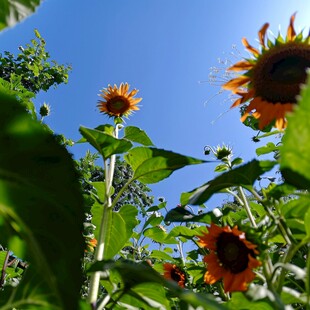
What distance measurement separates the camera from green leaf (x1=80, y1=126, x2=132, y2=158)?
930mm

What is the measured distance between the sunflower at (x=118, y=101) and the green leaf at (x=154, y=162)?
81 centimetres

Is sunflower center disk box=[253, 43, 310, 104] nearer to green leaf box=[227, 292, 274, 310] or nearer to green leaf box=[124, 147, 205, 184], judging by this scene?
green leaf box=[124, 147, 205, 184]

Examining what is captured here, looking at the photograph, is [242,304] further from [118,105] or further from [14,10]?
[118,105]

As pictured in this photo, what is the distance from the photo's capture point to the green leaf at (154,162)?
2.78ft

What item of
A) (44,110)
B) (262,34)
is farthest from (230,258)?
(44,110)

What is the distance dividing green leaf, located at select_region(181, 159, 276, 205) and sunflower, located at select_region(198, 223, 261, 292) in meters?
0.10

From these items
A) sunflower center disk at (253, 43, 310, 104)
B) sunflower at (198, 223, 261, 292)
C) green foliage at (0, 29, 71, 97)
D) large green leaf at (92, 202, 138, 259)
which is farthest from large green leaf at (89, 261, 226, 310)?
green foliage at (0, 29, 71, 97)

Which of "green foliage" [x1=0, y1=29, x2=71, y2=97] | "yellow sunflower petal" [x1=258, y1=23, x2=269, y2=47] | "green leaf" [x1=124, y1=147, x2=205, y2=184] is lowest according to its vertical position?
"green leaf" [x1=124, y1=147, x2=205, y2=184]

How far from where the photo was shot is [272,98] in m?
0.90

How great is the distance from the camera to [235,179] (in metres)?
0.72

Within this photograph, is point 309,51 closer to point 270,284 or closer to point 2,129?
point 270,284

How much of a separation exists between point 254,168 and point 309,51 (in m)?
0.34

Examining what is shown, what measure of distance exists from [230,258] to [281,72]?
41 centimetres

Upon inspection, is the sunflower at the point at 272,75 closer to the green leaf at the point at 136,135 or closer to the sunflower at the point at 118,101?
the green leaf at the point at 136,135
